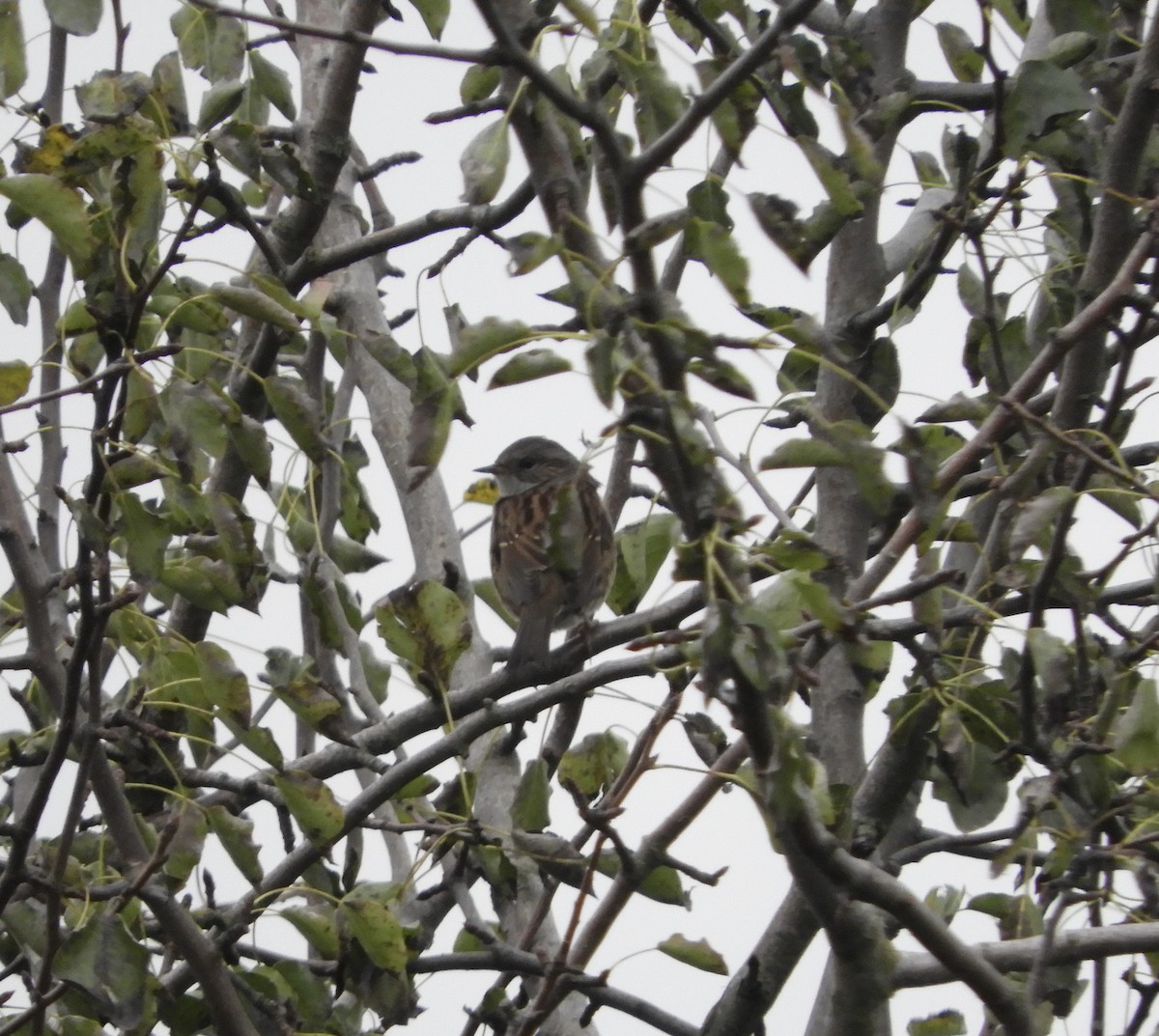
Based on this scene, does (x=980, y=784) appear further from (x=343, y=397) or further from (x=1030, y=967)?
(x=343, y=397)

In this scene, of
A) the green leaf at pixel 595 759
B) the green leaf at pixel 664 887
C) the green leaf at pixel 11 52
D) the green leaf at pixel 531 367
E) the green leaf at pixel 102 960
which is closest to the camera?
the green leaf at pixel 531 367

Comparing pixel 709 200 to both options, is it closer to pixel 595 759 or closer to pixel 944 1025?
pixel 595 759

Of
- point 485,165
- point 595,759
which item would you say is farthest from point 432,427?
point 595,759

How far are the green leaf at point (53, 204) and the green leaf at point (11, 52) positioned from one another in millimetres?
1131

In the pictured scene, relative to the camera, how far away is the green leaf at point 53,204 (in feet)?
8.99

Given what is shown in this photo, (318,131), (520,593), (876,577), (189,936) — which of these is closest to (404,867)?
(520,593)

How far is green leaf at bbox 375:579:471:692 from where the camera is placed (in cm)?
322

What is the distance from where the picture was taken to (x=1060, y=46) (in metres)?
3.25

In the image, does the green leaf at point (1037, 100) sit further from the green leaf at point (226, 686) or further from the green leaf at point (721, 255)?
the green leaf at point (226, 686)

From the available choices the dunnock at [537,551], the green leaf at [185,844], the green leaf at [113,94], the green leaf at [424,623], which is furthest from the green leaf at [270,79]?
the green leaf at [185,844]

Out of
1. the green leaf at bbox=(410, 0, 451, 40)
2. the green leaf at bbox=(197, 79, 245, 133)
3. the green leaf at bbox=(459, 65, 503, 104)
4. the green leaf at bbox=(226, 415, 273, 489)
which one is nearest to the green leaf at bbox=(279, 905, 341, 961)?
the green leaf at bbox=(226, 415, 273, 489)

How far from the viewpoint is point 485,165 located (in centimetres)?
240

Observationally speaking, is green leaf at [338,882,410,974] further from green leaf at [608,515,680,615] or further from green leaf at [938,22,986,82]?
green leaf at [938,22,986,82]

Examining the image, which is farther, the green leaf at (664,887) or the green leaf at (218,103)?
the green leaf at (218,103)
